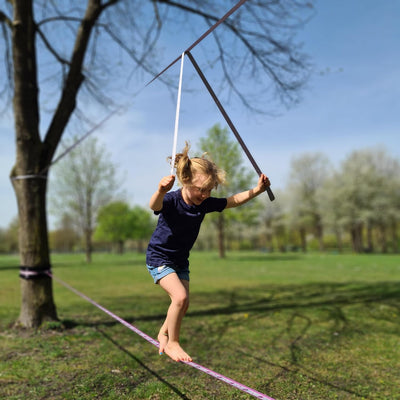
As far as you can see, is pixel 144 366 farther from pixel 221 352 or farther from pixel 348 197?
pixel 348 197

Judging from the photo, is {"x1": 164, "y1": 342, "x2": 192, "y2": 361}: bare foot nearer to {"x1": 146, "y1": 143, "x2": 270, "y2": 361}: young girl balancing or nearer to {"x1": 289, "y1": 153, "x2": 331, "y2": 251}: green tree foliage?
{"x1": 146, "y1": 143, "x2": 270, "y2": 361}: young girl balancing

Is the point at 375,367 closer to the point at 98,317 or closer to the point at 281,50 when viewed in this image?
the point at 98,317

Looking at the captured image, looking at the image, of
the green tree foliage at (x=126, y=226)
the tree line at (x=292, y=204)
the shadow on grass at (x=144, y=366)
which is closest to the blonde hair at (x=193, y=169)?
the shadow on grass at (x=144, y=366)

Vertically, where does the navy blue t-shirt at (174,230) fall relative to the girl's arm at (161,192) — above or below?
below

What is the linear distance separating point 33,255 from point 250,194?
4.82 meters

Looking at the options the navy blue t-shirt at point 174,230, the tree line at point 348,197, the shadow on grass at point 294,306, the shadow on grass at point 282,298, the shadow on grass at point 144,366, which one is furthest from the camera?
the tree line at point 348,197

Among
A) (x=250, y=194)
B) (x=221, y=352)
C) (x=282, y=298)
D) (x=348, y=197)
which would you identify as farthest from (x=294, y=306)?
(x=348, y=197)

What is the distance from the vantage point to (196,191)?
134 inches

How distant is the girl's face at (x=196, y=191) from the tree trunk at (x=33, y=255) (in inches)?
176

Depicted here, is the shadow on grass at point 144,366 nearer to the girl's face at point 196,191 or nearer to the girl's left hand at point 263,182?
the girl's face at point 196,191

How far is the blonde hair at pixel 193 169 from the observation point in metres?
3.34

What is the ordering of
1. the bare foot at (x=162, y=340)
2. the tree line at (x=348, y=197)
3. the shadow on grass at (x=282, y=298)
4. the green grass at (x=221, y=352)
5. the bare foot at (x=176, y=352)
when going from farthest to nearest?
the tree line at (x=348, y=197) → the shadow on grass at (x=282, y=298) → the green grass at (x=221, y=352) → the bare foot at (x=162, y=340) → the bare foot at (x=176, y=352)

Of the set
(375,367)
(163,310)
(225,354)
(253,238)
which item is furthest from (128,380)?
(253,238)

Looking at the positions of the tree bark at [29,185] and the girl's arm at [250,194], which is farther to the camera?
the tree bark at [29,185]
